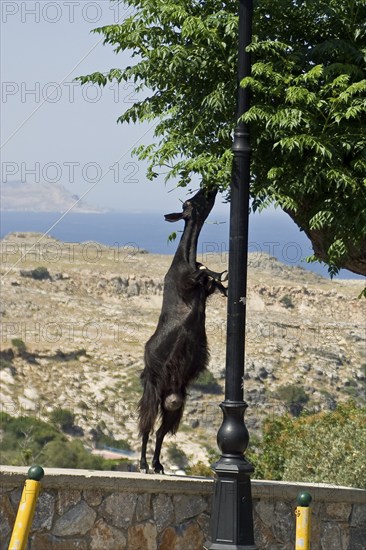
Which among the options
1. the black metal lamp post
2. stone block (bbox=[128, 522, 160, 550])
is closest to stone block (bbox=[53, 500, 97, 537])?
stone block (bbox=[128, 522, 160, 550])

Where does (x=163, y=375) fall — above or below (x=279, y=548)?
above

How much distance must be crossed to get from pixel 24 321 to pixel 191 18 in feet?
Result: 201

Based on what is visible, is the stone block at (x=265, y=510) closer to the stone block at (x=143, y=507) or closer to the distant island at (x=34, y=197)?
the stone block at (x=143, y=507)

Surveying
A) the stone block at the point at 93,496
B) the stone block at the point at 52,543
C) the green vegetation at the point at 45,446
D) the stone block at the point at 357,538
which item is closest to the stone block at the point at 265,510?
the stone block at the point at 357,538

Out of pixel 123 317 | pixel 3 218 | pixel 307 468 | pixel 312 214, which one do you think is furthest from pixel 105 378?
pixel 3 218

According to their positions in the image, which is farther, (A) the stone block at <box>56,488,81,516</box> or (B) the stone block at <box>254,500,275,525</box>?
(B) the stone block at <box>254,500,275,525</box>

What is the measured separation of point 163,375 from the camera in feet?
33.1

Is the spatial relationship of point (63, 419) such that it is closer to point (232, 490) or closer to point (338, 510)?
point (338, 510)

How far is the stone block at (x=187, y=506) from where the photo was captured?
32.7 ft

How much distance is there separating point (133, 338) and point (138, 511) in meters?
57.8

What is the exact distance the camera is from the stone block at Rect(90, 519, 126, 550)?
9.64 m

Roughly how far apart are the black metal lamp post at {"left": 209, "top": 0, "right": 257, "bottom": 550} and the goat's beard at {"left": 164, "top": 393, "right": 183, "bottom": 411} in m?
0.81

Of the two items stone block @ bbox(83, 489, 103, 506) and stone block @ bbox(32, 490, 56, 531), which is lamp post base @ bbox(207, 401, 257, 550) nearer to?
stone block @ bbox(83, 489, 103, 506)

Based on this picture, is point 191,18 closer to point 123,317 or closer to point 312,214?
point 312,214
